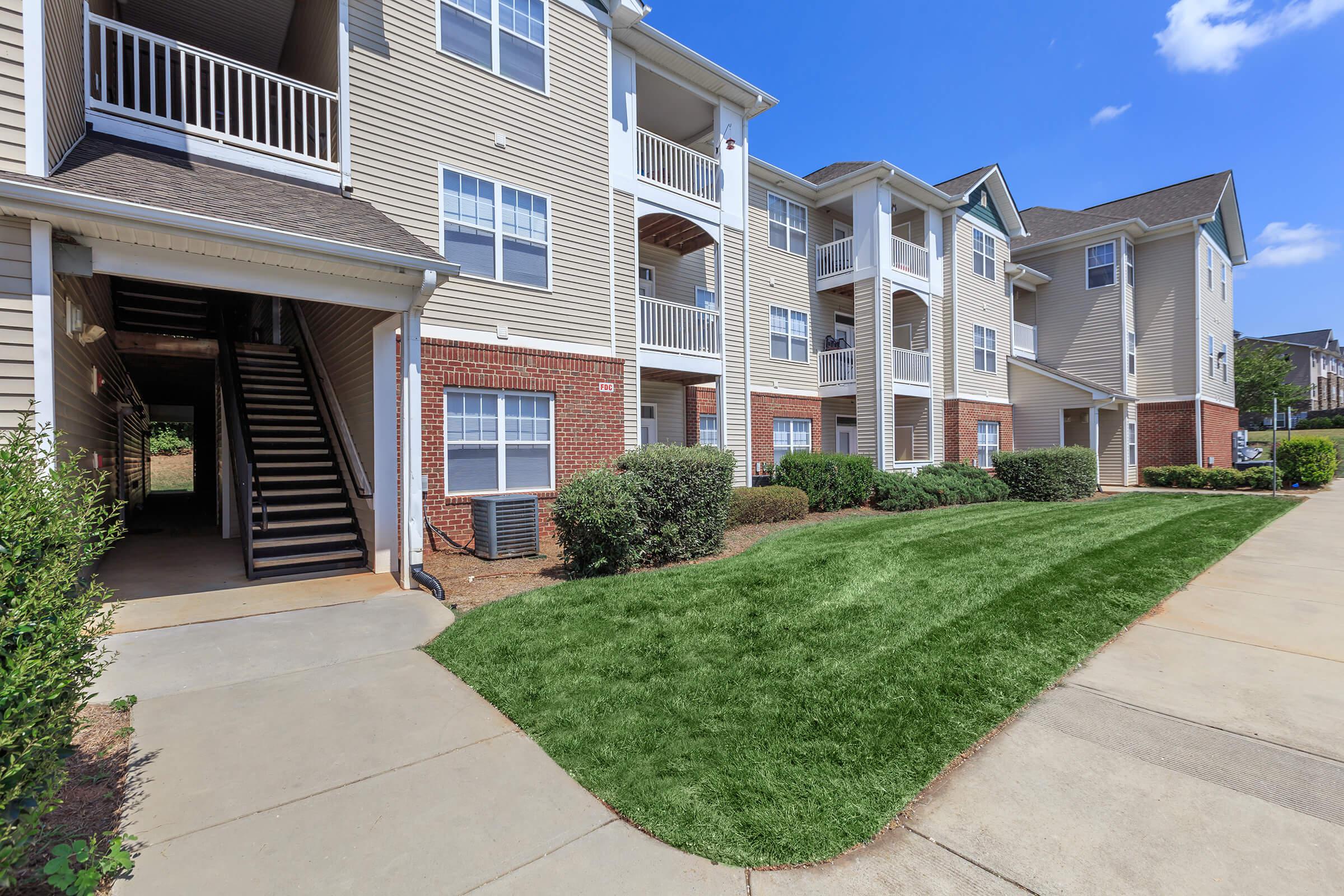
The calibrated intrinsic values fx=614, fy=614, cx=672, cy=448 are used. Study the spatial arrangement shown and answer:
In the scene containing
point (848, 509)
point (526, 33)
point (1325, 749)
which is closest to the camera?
point (1325, 749)

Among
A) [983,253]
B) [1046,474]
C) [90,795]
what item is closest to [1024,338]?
[983,253]

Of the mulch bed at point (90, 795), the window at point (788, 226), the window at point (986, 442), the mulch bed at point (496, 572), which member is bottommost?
the mulch bed at point (90, 795)

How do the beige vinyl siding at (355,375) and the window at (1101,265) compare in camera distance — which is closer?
the beige vinyl siding at (355,375)

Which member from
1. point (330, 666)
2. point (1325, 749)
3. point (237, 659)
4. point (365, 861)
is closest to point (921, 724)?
point (1325, 749)

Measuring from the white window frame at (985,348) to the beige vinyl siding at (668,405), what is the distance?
11829 millimetres

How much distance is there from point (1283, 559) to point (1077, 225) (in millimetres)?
21077

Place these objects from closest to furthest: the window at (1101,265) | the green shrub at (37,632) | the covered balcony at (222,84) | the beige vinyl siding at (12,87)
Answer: the green shrub at (37,632)
the beige vinyl siding at (12,87)
the covered balcony at (222,84)
the window at (1101,265)

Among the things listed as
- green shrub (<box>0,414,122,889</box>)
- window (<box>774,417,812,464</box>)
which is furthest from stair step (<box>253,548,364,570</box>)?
window (<box>774,417,812,464</box>)

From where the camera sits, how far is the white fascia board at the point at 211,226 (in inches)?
185

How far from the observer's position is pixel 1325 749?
341 centimetres

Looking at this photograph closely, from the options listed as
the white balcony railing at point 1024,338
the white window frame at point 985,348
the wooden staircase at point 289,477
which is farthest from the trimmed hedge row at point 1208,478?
the wooden staircase at point 289,477

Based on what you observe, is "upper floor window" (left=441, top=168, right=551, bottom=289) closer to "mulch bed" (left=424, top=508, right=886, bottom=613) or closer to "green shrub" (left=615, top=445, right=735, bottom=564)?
"green shrub" (left=615, top=445, right=735, bottom=564)

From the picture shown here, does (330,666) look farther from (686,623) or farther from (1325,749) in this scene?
(1325,749)

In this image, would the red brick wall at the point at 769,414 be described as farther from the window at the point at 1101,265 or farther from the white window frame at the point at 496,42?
the window at the point at 1101,265
